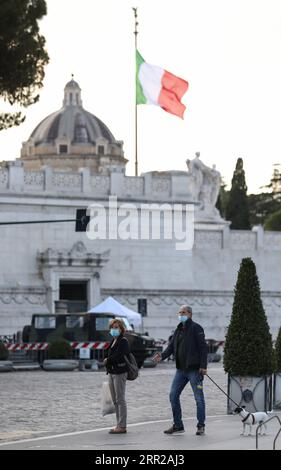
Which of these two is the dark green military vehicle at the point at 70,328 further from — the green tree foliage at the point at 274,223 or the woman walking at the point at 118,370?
the green tree foliage at the point at 274,223

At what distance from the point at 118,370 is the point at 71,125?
343 ft

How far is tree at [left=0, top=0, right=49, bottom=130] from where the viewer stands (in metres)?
28.3

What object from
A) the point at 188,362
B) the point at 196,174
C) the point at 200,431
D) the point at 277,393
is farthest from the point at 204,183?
the point at 200,431

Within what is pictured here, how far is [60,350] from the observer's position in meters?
44.1

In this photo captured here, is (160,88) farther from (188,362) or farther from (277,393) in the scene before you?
(188,362)

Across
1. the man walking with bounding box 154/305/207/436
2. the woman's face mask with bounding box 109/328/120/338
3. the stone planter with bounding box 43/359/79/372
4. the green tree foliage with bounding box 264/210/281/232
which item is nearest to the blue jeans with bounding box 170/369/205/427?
the man walking with bounding box 154/305/207/436

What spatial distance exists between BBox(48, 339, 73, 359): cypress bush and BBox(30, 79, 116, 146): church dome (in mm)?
76466

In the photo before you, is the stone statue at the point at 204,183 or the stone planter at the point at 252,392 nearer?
the stone planter at the point at 252,392

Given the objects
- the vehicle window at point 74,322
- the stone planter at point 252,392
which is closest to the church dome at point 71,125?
the vehicle window at point 74,322

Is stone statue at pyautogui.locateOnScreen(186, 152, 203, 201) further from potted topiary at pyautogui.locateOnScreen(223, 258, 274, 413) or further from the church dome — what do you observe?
the church dome

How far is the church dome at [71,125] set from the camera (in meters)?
121

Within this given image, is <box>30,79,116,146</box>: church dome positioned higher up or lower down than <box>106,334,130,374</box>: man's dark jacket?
higher up

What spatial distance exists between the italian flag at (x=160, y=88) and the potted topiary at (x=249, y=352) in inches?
1318
